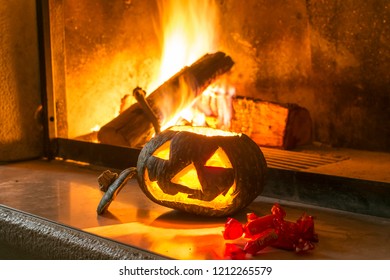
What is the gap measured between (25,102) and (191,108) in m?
Answer: 0.74

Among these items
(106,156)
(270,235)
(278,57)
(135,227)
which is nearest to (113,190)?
(135,227)

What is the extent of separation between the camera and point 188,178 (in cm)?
177

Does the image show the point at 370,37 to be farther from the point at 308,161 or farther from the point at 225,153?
the point at 225,153

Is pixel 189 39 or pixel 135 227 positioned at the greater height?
pixel 189 39

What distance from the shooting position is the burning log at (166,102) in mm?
2641

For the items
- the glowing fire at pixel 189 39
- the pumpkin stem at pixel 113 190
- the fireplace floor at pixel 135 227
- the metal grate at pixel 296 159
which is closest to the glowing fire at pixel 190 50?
the glowing fire at pixel 189 39

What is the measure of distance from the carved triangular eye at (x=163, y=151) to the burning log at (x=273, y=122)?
853 millimetres

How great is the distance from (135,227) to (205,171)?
0.24m

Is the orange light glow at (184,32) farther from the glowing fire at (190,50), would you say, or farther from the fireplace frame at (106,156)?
the fireplace frame at (106,156)

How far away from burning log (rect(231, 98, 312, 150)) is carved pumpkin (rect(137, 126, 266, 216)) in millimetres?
779

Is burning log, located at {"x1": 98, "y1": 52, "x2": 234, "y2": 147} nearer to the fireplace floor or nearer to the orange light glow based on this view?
the orange light glow

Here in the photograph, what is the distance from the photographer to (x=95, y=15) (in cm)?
281

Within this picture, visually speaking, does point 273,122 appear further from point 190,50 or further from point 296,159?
point 190,50

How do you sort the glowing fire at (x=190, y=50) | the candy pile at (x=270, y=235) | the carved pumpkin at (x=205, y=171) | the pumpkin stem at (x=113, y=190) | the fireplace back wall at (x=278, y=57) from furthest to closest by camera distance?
the glowing fire at (x=190, y=50) → the fireplace back wall at (x=278, y=57) → the pumpkin stem at (x=113, y=190) → the carved pumpkin at (x=205, y=171) → the candy pile at (x=270, y=235)
